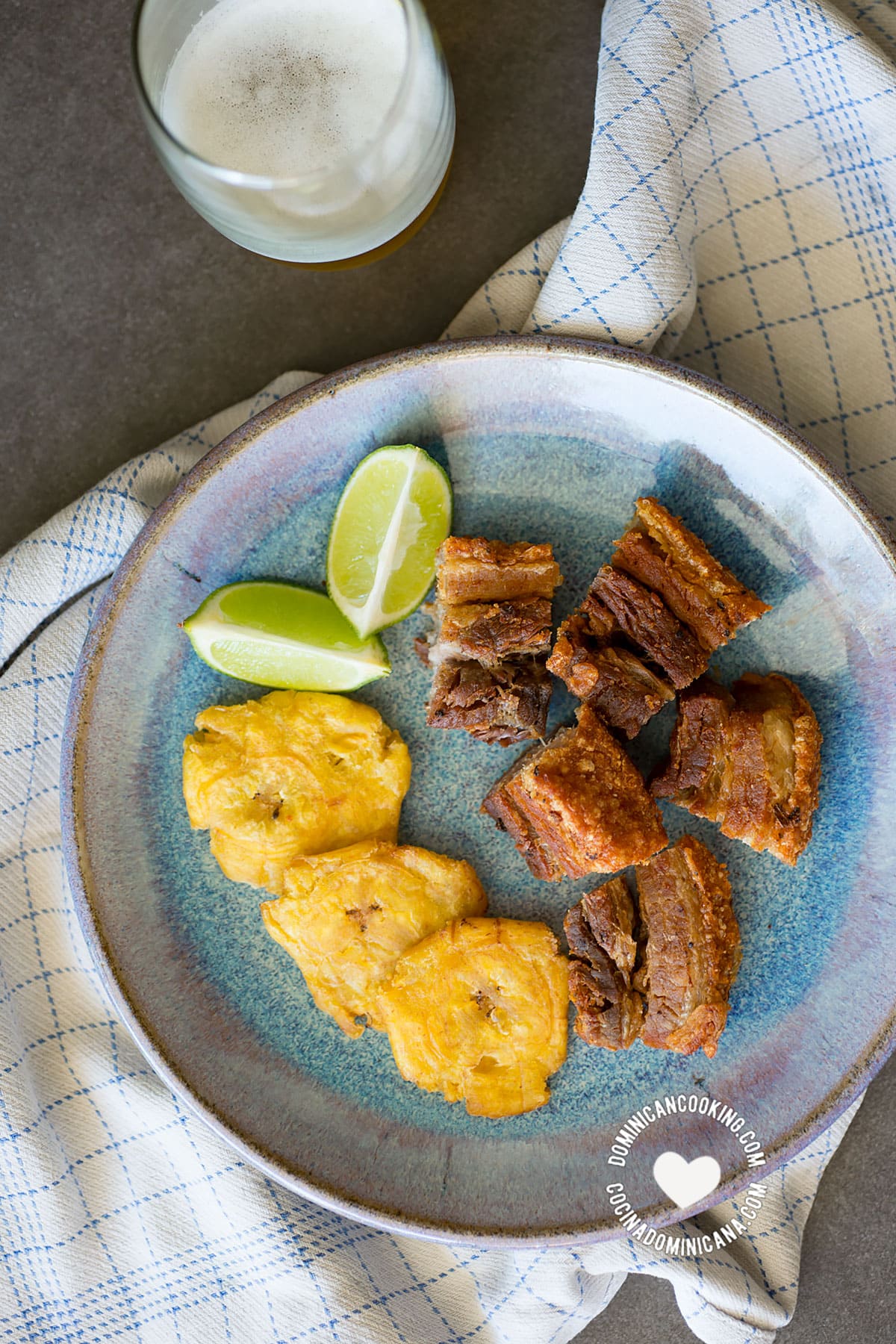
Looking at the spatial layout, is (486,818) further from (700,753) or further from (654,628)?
(654,628)

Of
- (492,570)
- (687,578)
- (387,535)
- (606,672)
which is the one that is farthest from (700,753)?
(387,535)

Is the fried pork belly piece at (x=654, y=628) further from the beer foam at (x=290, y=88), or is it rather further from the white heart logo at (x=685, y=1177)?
the white heart logo at (x=685, y=1177)

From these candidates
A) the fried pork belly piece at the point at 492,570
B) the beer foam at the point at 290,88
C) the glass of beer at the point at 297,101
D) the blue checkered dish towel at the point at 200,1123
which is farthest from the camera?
the blue checkered dish towel at the point at 200,1123

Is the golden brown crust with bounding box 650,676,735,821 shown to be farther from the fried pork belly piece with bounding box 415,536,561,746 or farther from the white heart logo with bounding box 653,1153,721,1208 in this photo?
the white heart logo with bounding box 653,1153,721,1208

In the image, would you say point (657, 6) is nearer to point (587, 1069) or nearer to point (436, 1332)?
point (587, 1069)

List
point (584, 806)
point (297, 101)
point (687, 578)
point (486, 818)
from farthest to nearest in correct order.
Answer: point (486, 818)
point (687, 578)
point (584, 806)
point (297, 101)

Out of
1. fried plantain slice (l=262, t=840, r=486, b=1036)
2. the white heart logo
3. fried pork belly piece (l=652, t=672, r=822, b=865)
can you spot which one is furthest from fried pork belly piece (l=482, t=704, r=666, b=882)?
the white heart logo

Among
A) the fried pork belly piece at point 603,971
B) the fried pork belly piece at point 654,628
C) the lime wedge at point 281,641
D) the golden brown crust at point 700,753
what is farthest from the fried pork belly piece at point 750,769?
the lime wedge at point 281,641
